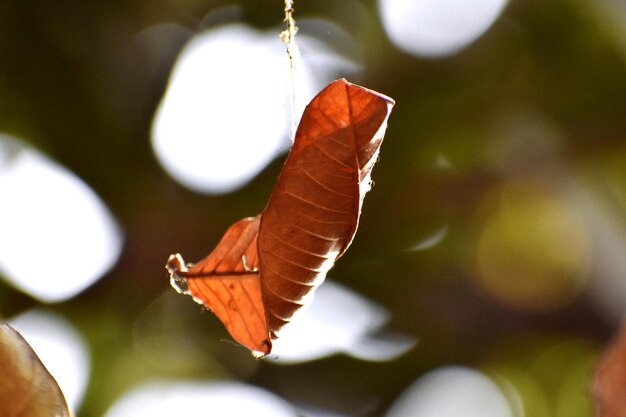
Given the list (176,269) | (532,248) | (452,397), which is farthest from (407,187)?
(176,269)

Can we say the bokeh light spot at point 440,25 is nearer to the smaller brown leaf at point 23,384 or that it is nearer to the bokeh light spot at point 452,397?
the bokeh light spot at point 452,397

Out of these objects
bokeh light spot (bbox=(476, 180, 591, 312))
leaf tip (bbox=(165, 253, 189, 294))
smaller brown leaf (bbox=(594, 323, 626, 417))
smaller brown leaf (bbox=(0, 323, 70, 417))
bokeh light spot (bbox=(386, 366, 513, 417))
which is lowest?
bokeh light spot (bbox=(386, 366, 513, 417))

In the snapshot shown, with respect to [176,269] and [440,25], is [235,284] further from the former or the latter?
[440,25]

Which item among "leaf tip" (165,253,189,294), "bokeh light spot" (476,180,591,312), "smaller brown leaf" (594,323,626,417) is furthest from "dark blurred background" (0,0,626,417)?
"smaller brown leaf" (594,323,626,417)

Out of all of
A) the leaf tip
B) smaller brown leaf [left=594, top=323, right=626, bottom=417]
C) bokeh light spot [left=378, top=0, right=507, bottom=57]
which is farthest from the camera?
bokeh light spot [left=378, top=0, right=507, bottom=57]

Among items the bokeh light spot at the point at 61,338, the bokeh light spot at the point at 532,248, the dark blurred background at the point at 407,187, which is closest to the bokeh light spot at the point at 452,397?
the dark blurred background at the point at 407,187

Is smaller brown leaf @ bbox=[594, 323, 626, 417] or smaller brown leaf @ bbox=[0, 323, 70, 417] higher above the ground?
smaller brown leaf @ bbox=[594, 323, 626, 417]

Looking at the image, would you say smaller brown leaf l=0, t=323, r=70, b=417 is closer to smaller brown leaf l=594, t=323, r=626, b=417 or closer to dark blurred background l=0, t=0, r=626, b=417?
smaller brown leaf l=594, t=323, r=626, b=417
